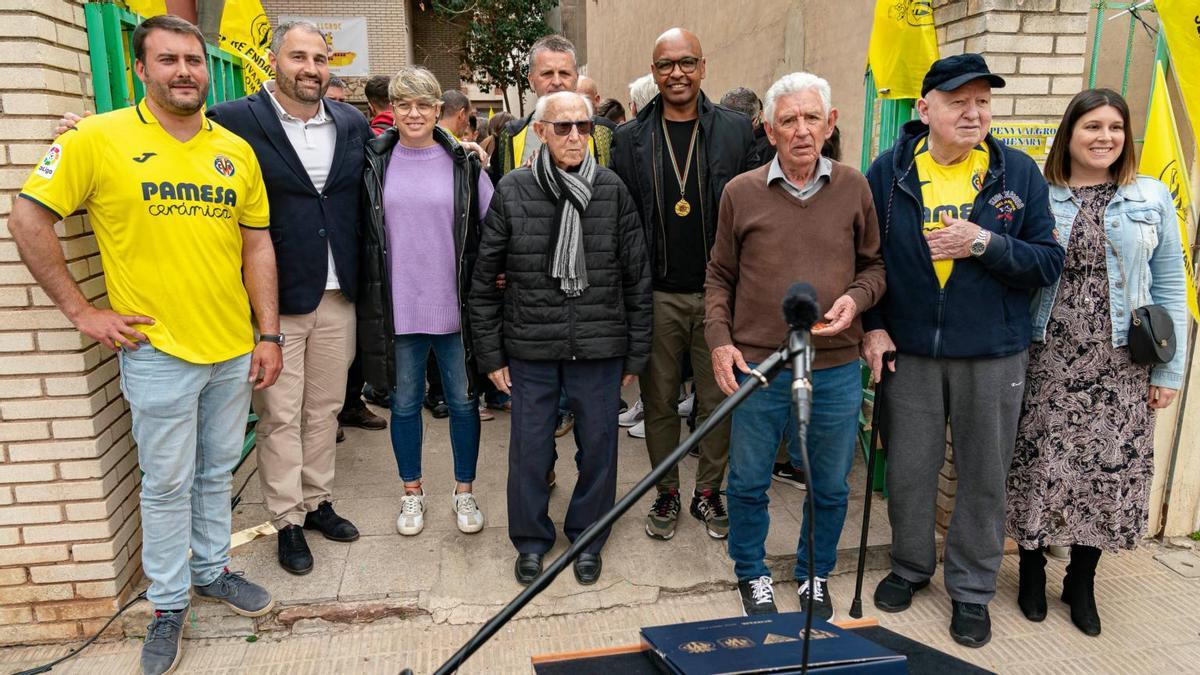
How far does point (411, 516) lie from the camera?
3883 mm

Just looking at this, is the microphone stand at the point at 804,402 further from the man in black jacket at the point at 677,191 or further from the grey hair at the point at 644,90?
the grey hair at the point at 644,90

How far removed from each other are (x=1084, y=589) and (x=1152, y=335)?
3.54 feet

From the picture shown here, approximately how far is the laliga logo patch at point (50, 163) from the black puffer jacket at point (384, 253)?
1.16m

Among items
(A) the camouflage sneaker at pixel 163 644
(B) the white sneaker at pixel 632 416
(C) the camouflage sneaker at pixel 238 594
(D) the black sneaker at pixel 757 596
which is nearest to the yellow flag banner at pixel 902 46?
(D) the black sneaker at pixel 757 596

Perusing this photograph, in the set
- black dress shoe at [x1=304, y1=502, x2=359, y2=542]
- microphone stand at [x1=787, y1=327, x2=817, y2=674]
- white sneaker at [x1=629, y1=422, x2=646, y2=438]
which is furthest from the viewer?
white sneaker at [x1=629, y1=422, x2=646, y2=438]

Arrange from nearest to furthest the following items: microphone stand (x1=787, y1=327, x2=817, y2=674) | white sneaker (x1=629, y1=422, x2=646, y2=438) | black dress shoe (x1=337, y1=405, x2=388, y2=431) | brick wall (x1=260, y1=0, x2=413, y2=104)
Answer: microphone stand (x1=787, y1=327, x2=817, y2=674), white sneaker (x1=629, y1=422, x2=646, y2=438), black dress shoe (x1=337, y1=405, x2=388, y2=431), brick wall (x1=260, y1=0, x2=413, y2=104)

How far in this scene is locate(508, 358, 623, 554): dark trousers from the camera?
347 cm

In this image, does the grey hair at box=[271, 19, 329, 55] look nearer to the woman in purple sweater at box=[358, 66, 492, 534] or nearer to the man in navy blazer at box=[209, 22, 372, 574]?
the man in navy blazer at box=[209, 22, 372, 574]

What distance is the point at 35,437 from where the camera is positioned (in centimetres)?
302

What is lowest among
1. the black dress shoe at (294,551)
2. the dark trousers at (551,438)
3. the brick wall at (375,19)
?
the black dress shoe at (294,551)

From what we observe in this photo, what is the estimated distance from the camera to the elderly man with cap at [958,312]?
9.78ft

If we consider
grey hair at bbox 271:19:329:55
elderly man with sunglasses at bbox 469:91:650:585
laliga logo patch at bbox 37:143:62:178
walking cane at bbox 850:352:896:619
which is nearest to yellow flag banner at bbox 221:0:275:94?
grey hair at bbox 271:19:329:55

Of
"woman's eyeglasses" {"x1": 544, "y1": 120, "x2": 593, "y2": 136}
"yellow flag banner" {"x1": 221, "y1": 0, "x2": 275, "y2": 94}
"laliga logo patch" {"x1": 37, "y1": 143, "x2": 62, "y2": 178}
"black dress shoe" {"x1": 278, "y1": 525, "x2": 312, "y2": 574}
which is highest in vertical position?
"yellow flag banner" {"x1": 221, "y1": 0, "x2": 275, "y2": 94}

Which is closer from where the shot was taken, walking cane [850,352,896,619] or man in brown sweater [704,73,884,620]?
man in brown sweater [704,73,884,620]
